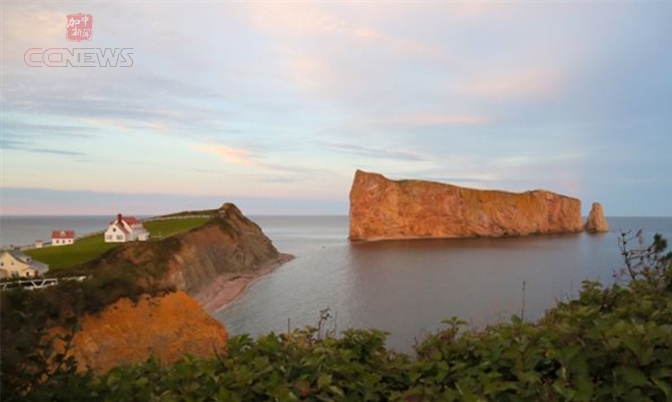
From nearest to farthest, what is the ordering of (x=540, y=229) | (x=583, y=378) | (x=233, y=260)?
(x=583, y=378), (x=233, y=260), (x=540, y=229)

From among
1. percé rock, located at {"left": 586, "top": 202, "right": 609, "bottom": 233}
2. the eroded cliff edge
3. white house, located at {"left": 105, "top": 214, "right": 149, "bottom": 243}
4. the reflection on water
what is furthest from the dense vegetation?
percé rock, located at {"left": 586, "top": 202, "right": 609, "bottom": 233}

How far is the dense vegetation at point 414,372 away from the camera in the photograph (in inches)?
99.0

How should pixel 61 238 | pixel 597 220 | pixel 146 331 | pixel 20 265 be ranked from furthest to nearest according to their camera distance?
pixel 597 220
pixel 61 238
pixel 20 265
pixel 146 331

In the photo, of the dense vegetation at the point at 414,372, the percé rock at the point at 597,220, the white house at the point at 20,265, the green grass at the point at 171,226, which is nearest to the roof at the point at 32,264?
the white house at the point at 20,265

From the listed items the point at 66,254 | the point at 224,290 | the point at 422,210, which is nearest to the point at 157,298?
the point at 66,254

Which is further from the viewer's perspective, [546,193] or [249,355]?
[546,193]

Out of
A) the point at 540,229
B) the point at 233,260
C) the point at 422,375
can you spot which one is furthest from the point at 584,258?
the point at 422,375

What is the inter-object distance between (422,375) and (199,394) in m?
1.42

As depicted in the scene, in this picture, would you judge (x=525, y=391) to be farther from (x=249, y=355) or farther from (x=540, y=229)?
(x=540, y=229)

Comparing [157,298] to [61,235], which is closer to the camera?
[157,298]

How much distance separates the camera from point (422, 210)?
11050 centimetres

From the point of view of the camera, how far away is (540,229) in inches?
4936

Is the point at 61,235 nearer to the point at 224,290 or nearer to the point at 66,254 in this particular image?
the point at 66,254

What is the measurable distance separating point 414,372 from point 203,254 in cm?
4528
